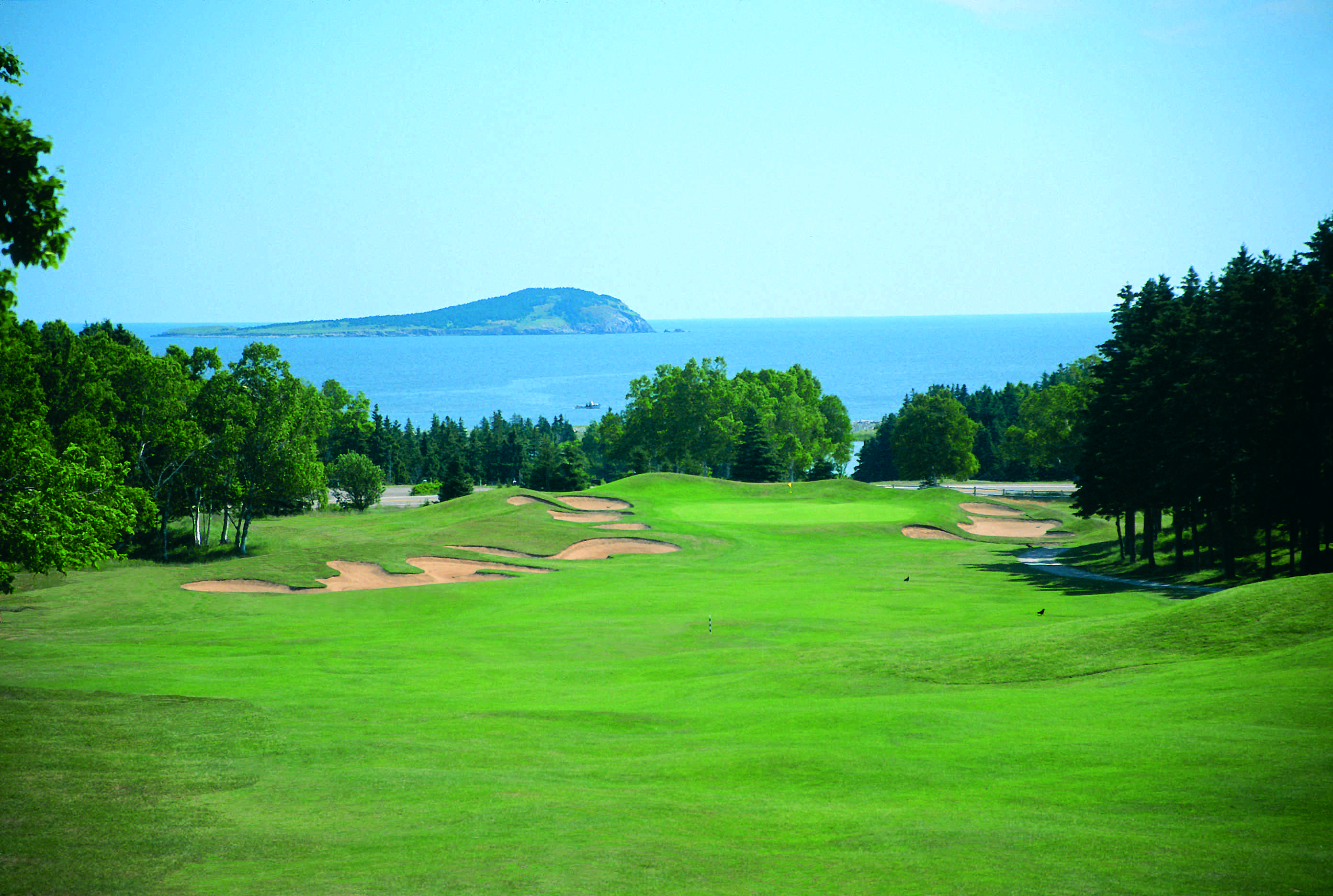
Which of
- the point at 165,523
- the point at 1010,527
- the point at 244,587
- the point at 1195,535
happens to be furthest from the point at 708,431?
the point at 244,587

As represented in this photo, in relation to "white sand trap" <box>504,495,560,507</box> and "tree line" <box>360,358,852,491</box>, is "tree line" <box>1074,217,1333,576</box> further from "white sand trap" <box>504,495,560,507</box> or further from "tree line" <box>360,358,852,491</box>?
"tree line" <box>360,358,852,491</box>

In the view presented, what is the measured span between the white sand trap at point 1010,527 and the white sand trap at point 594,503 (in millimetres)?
24639

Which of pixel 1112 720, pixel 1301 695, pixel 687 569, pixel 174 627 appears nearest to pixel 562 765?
pixel 1112 720

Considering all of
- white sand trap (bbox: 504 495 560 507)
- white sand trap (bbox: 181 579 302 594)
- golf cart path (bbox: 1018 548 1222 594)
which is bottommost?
golf cart path (bbox: 1018 548 1222 594)

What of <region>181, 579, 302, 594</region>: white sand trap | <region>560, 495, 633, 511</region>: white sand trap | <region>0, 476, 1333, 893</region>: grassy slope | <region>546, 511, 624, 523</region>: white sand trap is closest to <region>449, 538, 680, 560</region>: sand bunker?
<region>546, 511, 624, 523</region>: white sand trap

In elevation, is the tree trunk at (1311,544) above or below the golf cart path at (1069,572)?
above

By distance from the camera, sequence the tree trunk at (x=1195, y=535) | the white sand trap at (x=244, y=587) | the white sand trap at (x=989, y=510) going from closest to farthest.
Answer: the white sand trap at (x=244, y=587)
the tree trunk at (x=1195, y=535)
the white sand trap at (x=989, y=510)

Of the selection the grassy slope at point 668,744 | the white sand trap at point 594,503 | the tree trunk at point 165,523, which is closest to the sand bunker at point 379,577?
the grassy slope at point 668,744

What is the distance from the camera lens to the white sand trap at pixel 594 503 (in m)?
67.3

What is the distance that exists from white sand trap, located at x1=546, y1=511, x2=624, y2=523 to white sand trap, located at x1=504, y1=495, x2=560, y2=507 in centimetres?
190

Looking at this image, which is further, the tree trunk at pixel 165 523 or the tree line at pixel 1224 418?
the tree trunk at pixel 165 523

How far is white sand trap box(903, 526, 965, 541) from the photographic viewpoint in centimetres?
6462

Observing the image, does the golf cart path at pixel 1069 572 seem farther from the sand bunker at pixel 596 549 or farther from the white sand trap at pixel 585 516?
the white sand trap at pixel 585 516

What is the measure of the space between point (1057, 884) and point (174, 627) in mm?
29215
